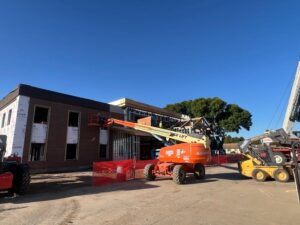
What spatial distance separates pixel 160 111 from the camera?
102ft

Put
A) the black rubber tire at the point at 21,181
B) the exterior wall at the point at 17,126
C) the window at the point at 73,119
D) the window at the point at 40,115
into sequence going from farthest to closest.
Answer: the window at the point at 73,119
the window at the point at 40,115
the exterior wall at the point at 17,126
the black rubber tire at the point at 21,181

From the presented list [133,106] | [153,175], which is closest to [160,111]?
[133,106]

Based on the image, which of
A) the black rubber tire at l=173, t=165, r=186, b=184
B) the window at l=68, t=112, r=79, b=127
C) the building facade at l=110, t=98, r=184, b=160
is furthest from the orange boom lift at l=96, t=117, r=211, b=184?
the window at l=68, t=112, r=79, b=127

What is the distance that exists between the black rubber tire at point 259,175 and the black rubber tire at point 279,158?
3.15ft

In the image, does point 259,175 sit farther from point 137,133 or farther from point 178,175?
point 137,133

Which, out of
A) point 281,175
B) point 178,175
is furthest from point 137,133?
point 281,175

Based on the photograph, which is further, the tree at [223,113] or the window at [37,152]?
the tree at [223,113]

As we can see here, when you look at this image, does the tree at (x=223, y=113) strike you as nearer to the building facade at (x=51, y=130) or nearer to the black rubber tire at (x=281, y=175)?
the building facade at (x=51, y=130)

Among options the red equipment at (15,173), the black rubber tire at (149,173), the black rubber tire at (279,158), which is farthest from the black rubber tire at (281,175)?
the red equipment at (15,173)

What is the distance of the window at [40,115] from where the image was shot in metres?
19.7

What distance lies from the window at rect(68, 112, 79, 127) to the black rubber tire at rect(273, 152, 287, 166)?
17234 millimetres

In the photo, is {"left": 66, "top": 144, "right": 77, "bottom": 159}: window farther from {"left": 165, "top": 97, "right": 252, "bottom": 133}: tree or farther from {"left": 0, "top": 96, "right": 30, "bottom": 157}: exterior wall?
{"left": 165, "top": 97, "right": 252, "bottom": 133}: tree

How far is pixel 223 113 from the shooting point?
155 feet

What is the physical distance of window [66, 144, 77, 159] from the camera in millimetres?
21386
